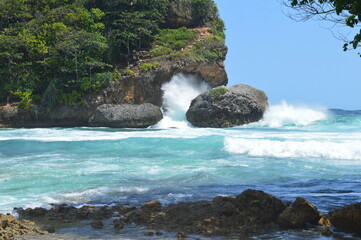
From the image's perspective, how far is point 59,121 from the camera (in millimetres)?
30266

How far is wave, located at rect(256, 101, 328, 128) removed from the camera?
2997cm

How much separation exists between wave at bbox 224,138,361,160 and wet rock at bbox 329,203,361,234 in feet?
30.3

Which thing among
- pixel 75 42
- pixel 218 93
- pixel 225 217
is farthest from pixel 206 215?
pixel 75 42

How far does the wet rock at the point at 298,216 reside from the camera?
6410 mm

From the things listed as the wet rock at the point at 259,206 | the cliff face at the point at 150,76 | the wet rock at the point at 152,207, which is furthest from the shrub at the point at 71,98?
the wet rock at the point at 259,206

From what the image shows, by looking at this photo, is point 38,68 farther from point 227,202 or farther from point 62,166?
point 227,202

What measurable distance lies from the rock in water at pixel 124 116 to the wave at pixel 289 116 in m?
7.11

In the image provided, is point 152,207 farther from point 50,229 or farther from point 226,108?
point 226,108

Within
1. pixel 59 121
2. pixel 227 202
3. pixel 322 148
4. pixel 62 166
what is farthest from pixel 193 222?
pixel 59 121

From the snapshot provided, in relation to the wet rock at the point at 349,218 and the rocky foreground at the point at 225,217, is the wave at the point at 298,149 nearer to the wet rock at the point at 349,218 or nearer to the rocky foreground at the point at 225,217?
the rocky foreground at the point at 225,217

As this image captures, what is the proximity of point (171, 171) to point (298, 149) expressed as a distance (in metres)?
5.95

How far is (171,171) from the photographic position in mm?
12398

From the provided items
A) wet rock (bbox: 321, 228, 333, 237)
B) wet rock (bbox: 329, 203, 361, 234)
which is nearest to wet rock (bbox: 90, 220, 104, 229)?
wet rock (bbox: 321, 228, 333, 237)

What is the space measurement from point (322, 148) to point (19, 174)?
1013 cm
